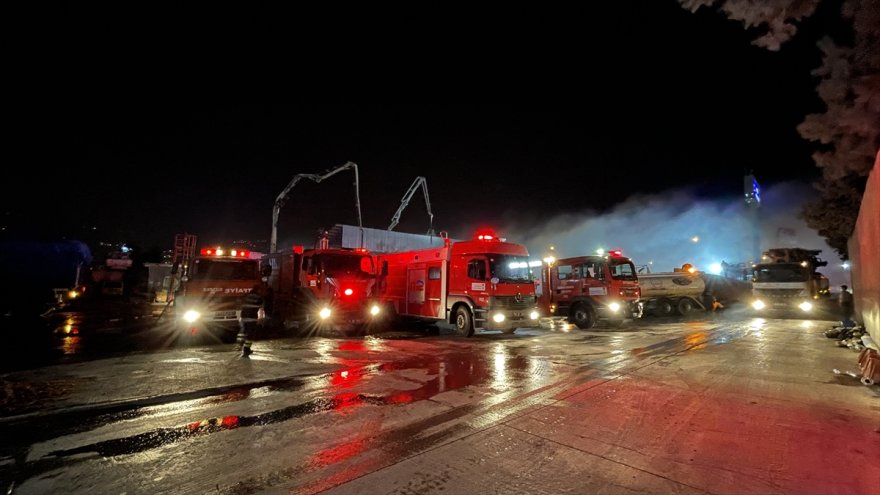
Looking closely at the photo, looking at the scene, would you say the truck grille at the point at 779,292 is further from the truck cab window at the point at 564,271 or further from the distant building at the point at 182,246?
the distant building at the point at 182,246

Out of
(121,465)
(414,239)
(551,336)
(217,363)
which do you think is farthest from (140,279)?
(121,465)

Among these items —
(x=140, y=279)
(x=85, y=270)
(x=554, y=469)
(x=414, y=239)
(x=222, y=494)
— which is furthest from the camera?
(x=414, y=239)

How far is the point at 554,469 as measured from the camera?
3338 mm

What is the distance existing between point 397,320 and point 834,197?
18530mm

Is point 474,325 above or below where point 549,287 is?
below

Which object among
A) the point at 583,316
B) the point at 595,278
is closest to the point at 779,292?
the point at 595,278

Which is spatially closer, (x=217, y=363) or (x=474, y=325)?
(x=217, y=363)

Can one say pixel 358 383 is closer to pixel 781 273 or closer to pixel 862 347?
pixel 862 347

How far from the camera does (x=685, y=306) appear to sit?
20953mm

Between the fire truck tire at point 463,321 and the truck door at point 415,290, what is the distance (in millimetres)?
1430

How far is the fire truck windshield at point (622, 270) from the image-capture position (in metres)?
14.4

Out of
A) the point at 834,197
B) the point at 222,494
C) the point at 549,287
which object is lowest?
the point at 222,494

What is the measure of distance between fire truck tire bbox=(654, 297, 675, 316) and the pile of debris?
942 centimetres

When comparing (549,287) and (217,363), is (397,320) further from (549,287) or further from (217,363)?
(217,363)
